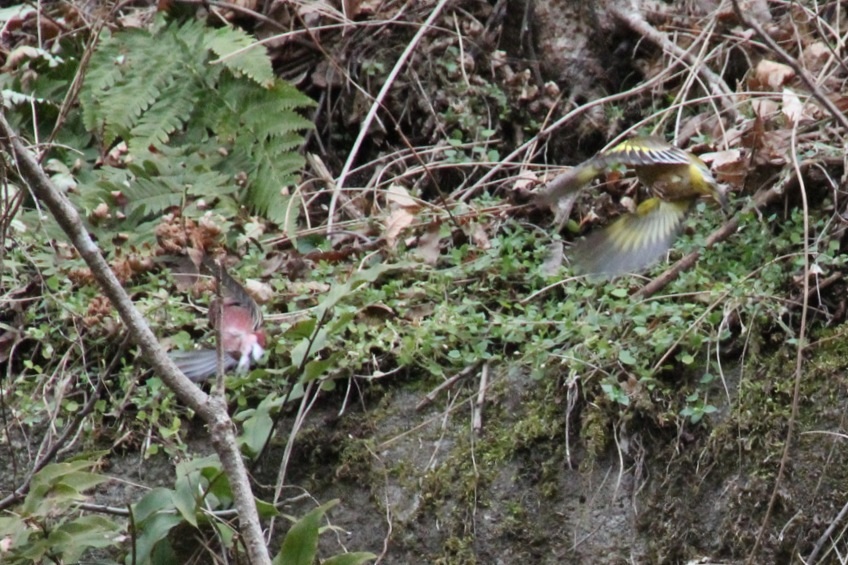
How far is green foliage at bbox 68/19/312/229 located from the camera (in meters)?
4.64

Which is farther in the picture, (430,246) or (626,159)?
(430,246)

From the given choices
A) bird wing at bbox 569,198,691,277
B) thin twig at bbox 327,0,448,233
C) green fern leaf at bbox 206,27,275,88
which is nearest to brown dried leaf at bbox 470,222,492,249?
bird wing at bbox 569,198,691,277

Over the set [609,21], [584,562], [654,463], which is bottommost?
[584,562]

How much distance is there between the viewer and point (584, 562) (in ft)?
10.4

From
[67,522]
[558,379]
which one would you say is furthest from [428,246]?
[67,522]

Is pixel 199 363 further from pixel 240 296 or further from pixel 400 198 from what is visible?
pixel 400 198

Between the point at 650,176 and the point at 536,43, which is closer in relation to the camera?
the point at 650,176

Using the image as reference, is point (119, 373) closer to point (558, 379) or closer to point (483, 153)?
point (558, 379)

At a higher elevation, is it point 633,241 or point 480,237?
point 633,241

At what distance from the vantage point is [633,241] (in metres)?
3.65

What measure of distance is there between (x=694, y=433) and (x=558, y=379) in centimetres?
45

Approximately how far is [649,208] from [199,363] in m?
1.54

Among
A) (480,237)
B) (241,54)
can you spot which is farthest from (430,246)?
(241,54)

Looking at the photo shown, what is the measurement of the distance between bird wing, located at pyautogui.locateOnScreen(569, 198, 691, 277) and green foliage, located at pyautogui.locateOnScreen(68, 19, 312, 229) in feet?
4.55
